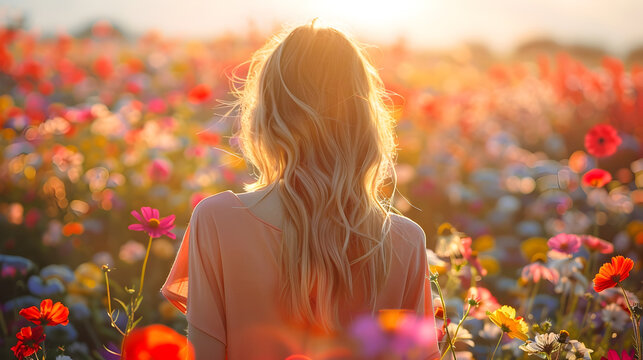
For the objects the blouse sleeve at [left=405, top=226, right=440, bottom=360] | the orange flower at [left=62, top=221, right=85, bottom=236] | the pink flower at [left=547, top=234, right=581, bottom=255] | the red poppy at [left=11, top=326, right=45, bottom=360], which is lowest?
the orange flower at [left=62, top=221, right=85, bottom=236]

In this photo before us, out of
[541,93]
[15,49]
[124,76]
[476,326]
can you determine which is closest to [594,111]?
[541,93]

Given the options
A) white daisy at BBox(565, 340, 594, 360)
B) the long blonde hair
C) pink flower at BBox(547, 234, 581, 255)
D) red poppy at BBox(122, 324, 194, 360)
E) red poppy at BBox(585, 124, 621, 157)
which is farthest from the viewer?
red poppy at BBox(585, 124, 621, 157)

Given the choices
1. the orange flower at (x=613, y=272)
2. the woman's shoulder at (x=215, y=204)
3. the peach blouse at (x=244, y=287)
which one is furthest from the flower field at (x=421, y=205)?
the woman's shoulder at (x=215, y=204)

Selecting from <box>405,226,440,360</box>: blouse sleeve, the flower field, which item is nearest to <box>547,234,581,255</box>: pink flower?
the flower field

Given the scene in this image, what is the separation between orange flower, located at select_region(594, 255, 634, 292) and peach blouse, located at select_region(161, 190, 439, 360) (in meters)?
0.52

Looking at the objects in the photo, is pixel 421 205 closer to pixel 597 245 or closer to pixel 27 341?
pixel 597 245

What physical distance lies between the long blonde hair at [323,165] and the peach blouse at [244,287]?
40 mm

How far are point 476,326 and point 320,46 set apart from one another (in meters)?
1.39

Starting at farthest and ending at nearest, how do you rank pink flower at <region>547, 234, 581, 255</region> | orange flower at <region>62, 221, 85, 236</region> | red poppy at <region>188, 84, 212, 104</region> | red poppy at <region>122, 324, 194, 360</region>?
red poppy at <region>188, 84, 212, 104</region> < orange flower at <region>62, 221, 85, 236</region> < pink flower at <region>547, 234, 581, 255</region> < red poppy at <region>122, 324, 194, 360</region>

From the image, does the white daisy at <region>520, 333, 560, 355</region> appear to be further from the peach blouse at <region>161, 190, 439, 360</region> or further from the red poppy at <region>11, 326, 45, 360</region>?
the red poppy at <region>11, 326, 45, 360</region>

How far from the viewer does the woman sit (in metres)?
1.45

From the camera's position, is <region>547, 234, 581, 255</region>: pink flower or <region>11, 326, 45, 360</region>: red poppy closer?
<region>11, 326, 45, 360</region>: red poppy

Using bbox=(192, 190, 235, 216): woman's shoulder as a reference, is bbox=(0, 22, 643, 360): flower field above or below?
below

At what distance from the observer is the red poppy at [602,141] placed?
281 centimetres
